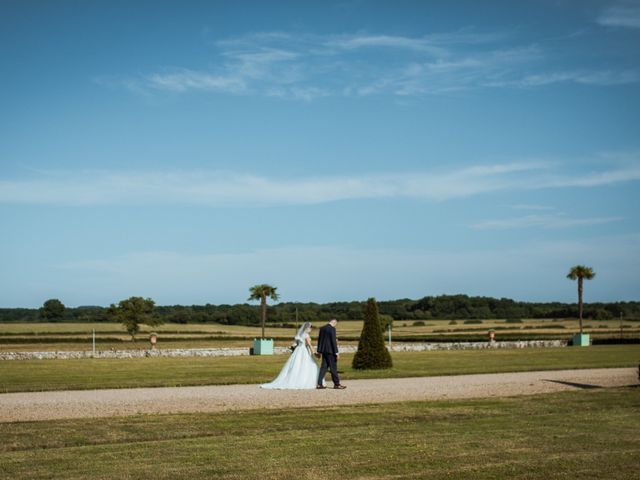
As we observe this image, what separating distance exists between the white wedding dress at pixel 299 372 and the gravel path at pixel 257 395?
738mm

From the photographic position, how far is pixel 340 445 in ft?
37.3

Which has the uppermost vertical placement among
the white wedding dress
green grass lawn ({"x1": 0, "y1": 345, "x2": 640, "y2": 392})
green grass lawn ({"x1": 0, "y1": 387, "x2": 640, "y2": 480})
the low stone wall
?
the white wedding dress

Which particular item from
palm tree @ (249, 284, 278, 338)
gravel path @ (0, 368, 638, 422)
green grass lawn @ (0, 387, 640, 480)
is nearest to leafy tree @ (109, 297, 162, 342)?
palm tree @ (249, 284, 278, 338)

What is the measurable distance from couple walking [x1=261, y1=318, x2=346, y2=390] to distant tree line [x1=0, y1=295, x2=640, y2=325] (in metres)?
71.7

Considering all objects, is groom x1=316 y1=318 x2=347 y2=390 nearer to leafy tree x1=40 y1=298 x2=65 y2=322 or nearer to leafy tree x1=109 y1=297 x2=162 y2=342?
leafy tree x1=109 y1=297 x2=162 y2=342

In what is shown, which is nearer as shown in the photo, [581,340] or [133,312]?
[581,340]

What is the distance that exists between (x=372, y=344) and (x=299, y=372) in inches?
235

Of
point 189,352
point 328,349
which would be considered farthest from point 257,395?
point 189,352

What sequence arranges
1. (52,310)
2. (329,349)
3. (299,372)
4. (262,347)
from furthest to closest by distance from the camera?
(52,310), (262,347), (299,372), (329,349)

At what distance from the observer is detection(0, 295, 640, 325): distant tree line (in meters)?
97.8

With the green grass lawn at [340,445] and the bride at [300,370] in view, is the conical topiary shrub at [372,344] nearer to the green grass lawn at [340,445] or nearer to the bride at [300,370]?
the bride at [300,370]

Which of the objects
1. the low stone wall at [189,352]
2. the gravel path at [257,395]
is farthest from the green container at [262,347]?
the gravel path at [257,395]

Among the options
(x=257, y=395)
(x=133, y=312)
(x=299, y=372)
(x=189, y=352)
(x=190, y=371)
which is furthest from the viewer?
(x=133, y=312)

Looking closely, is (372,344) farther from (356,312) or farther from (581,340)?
(356,312)
